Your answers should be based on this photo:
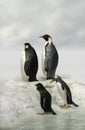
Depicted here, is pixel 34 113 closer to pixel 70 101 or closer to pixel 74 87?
pixel 70 101

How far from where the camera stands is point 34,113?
12.5 meters

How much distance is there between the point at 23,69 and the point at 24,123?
14.7 ft

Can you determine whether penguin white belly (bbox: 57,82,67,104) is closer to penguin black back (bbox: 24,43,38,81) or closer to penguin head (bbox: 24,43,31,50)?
penguin black back (bbox: 24,43,38,81)

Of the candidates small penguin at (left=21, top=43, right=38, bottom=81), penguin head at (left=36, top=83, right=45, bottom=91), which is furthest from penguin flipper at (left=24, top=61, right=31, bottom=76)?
penguin head at (left=36, top=83, right=45, bottom=91)

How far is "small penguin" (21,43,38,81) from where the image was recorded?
50.0 feet

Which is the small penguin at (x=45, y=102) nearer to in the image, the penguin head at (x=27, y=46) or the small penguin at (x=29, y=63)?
the small penguin at (x=29, y=63)

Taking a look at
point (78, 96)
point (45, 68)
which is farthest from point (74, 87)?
point (45, 68)

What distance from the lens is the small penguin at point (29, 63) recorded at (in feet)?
50.0

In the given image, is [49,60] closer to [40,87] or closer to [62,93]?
[62,93]

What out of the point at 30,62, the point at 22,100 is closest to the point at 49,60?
the point at 30,62

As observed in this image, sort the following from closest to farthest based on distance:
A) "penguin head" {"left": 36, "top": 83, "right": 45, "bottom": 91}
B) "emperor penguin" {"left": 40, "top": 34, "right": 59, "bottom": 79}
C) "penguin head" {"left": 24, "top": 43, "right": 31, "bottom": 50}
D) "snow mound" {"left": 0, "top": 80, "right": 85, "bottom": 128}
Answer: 1. "snow mound" {"left": 0, "top": 80, "right": 85, "bottom": 128}
2. "penguin head" {"left": 36, "top": 83, "right": 45, "bottom": 91}
3. "penguin head" {"left": 24, "top": 43, "right": 31, "bottom": 50}
4. "emperor penguin" {"left": 40, "top": 34, "right": 59, "bottom": 79}

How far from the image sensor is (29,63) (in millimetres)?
15250

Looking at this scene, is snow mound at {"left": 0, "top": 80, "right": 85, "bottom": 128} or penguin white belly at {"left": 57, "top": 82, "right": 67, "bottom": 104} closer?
snow mound at {"left": 0, "top": 80, "right": 85, "bottom": 128}

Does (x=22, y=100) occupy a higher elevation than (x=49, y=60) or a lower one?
lower
